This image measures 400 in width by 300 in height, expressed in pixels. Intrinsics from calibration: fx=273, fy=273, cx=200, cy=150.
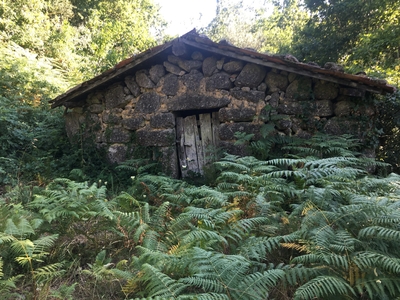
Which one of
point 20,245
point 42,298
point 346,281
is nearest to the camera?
point 346,281

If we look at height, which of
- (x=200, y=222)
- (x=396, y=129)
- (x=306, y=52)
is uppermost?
(x=306, y=52)

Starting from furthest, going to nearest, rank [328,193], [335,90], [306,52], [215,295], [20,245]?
[306,52]
[335,90]
[328,193]
[20,245]
[215,295]

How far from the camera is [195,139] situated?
19.6 feet

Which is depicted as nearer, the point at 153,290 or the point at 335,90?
the point at 153,290

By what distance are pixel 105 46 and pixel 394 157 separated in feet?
36.3

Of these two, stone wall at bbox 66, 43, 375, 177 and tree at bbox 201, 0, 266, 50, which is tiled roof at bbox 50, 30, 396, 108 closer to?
stone wall at bbox 66, 43, 375, 177

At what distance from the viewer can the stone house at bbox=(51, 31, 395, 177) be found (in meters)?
4.95

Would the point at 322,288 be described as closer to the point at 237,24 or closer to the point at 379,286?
the point at 379,286

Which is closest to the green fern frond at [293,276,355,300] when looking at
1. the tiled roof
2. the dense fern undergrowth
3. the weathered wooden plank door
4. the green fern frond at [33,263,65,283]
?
the dense fern undergrowth

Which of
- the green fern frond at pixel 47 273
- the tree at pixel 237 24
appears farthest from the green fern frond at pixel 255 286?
the tree at pixel 237 24

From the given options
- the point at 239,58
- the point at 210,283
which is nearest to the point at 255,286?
the point at 210,283

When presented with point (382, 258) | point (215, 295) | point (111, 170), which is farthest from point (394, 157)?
point (111, 170)

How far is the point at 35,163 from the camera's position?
5.74 metres

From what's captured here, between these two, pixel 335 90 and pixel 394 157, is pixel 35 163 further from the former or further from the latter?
pixel 394 157
